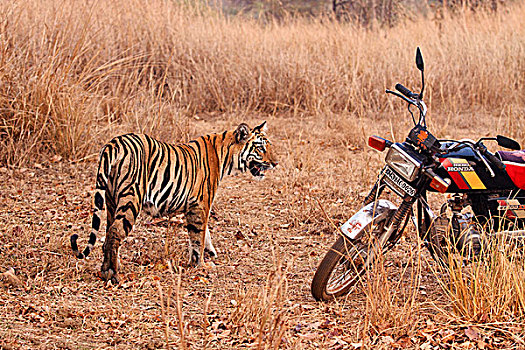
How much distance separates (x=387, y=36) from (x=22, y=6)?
6.27m

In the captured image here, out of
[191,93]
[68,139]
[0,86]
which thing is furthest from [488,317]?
[191,93]

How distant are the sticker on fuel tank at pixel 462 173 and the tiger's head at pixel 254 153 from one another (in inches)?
A: 59.5

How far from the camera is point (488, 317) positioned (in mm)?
3395

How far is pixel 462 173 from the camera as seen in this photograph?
12.0 feet

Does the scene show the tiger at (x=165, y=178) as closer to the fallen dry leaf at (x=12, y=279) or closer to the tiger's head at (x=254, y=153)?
the tiger's head at (x=254, y=153)

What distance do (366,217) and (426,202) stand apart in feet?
1.38

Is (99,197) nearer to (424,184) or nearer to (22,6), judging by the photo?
(424,184)

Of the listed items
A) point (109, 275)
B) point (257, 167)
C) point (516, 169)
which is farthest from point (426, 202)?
point (109, 275)

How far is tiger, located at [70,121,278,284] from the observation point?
393 cm

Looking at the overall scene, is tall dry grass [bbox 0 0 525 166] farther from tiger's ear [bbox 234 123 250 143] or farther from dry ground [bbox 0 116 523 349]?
tiger's ear [bbox 234 123 250 143]

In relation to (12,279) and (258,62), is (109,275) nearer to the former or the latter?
(12,279)

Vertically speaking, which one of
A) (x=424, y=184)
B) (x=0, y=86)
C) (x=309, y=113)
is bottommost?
(x=309, y=113)

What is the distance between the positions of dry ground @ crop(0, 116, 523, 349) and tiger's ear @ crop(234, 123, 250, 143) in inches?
33.9

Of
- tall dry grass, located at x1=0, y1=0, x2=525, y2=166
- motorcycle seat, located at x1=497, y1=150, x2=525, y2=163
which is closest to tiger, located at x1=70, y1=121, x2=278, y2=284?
motorcycle seat, located at x1=497, y1=150, x2=525, y2=163
